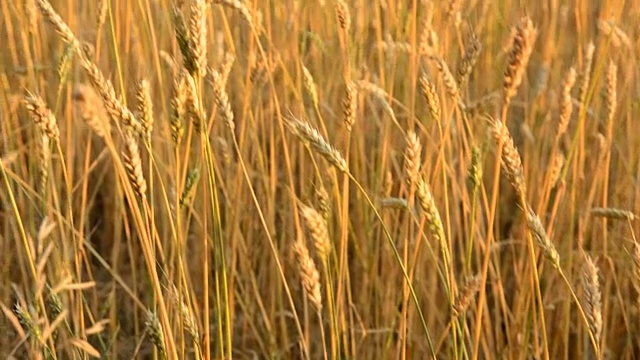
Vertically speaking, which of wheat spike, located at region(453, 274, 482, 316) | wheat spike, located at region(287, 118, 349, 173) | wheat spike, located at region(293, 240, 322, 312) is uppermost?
wheat spike, located at region(287, 118, 349, 173)

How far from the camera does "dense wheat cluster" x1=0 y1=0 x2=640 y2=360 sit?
31.9 inches

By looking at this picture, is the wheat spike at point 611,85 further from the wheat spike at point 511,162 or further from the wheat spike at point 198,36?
the wheat spike at point 198,36

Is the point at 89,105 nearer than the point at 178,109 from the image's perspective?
Yes

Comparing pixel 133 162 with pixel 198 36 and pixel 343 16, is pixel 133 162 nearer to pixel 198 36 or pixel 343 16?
pixel 198 36

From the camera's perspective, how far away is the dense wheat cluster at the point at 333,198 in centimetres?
81

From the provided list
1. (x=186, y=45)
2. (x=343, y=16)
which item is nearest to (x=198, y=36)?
(x=186, y=45)

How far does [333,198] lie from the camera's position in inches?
49.9

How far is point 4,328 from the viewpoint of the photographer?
46.8 inches

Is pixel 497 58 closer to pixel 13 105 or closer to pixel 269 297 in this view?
pixel 269 297

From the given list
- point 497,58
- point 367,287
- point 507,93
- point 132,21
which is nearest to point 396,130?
point 497,58

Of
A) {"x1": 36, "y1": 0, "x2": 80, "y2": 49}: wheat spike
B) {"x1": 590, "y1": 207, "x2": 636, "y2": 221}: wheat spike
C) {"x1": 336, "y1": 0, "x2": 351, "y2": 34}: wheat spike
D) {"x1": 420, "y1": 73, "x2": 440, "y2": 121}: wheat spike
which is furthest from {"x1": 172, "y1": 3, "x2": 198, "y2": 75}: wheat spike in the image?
{"x1": 590, "y1": 207, "x2": 636, "y2": 221}: wheat spike

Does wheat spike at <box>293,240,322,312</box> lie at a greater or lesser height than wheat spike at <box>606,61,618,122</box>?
lesser

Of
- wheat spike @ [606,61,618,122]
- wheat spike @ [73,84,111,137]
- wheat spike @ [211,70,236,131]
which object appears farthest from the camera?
wheat spike @ [606,61,618,122]

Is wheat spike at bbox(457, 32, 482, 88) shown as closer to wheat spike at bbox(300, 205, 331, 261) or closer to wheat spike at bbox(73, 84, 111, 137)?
wheat spike at bbox(300, 205, 331, 261)
